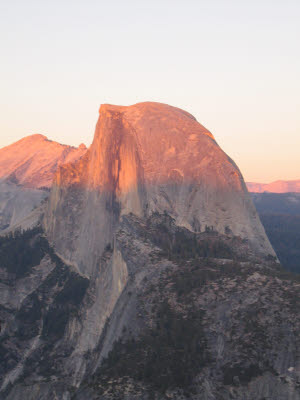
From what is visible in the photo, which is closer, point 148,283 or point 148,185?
point 148,283

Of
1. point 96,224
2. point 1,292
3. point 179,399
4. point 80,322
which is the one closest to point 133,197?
point 96,224

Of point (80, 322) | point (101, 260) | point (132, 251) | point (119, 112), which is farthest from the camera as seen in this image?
point (119, 112)

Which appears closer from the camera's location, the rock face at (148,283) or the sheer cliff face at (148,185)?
the rock face at (148,283)

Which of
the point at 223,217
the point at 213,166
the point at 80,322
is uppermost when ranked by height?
the point at 213,166

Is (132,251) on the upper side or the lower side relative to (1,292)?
upper

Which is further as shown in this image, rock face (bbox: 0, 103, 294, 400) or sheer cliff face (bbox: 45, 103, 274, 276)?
sheer cliff face (bbox: 45, 103, 274, 276)

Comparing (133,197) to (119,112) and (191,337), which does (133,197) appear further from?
(191,337)

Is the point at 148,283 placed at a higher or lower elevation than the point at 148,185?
lower

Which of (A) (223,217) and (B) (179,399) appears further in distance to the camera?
(A) (223,217)
